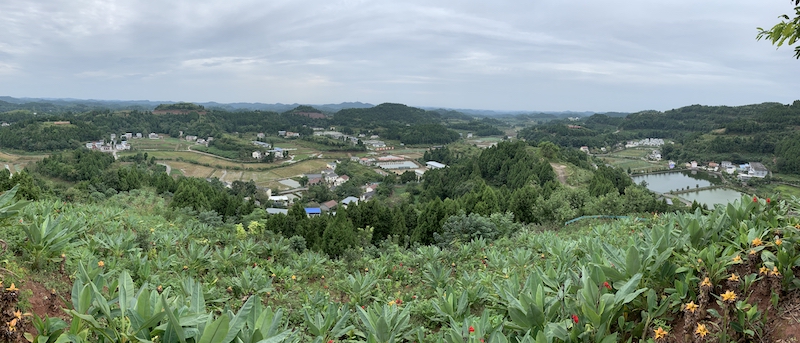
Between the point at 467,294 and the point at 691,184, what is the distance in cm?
5656

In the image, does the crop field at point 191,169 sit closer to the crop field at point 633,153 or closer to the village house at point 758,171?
the village house at point 758,171

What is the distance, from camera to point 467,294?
12.0 ft

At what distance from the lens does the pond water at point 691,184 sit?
40.3 meters

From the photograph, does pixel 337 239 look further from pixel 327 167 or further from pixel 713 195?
pixel 327 167

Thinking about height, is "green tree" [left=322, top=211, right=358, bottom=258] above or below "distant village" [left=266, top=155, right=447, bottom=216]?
above

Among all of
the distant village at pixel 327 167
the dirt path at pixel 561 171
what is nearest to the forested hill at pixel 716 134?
the dirt path at pixel 561 171

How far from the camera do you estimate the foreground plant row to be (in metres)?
2.13

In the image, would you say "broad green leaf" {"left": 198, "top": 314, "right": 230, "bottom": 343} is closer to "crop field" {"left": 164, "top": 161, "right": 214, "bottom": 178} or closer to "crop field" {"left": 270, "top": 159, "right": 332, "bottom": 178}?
"crop field" {"left": 164, "top": 161, "right": 214, "bottom": 178}

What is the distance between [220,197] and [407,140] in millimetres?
81122

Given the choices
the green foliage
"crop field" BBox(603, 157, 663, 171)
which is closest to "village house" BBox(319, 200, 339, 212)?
the green foliage

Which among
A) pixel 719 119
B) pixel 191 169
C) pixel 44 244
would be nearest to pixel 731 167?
pixel 719 119

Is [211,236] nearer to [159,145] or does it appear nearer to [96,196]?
[96,196]

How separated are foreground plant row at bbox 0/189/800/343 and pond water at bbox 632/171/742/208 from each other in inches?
1648

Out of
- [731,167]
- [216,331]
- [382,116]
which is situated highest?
[216,331]
